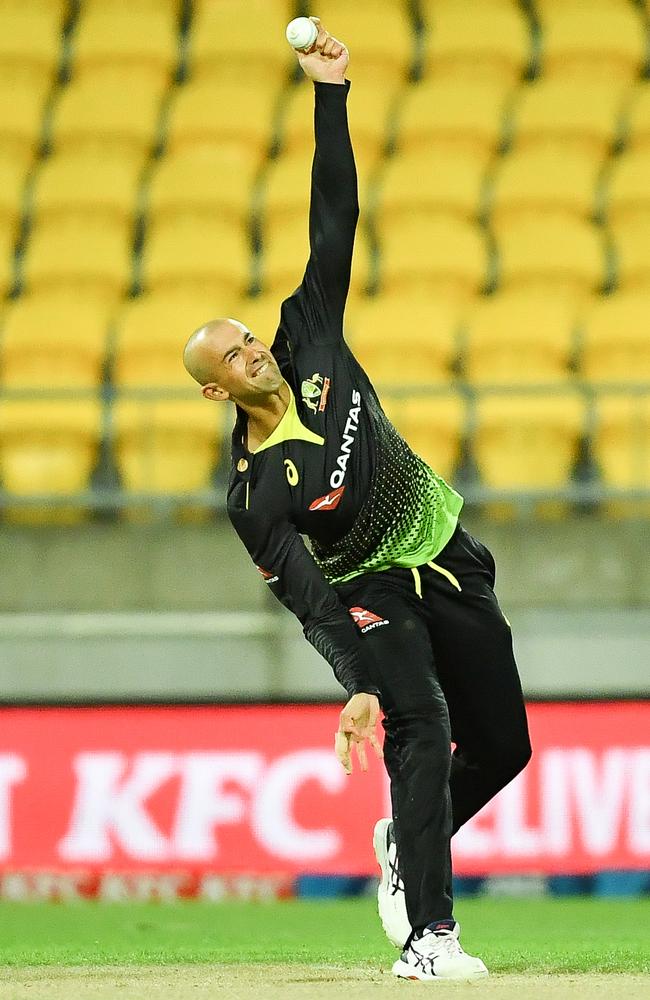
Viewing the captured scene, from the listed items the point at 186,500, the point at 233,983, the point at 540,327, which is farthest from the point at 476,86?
the point at 233,983

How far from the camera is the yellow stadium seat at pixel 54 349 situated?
1118 cm

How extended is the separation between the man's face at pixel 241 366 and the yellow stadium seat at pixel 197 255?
693cm

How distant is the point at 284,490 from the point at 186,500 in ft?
15.6

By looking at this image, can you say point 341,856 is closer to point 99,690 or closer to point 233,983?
point 99,690

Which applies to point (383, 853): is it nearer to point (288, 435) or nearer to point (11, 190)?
point (288, 435)

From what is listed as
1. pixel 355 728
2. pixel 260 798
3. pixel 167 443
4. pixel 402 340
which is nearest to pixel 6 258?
pixel 167 443

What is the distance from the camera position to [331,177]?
16.6ft

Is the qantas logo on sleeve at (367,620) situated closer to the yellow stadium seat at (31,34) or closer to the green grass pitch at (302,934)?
the green grass pitch at (302,934)

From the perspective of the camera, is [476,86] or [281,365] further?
[476,86]

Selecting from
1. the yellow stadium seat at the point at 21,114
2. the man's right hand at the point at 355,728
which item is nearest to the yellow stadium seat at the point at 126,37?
the yellow stadium seat at the point at 21,114

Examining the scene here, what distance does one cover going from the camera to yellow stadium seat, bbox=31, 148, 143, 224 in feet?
41.4

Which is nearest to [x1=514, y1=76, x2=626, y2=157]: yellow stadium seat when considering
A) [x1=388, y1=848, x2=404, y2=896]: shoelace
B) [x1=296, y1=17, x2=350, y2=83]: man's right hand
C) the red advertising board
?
the red advertising board

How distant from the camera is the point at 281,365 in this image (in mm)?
5230

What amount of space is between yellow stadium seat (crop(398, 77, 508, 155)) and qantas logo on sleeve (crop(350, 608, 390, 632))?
27.6 ft
